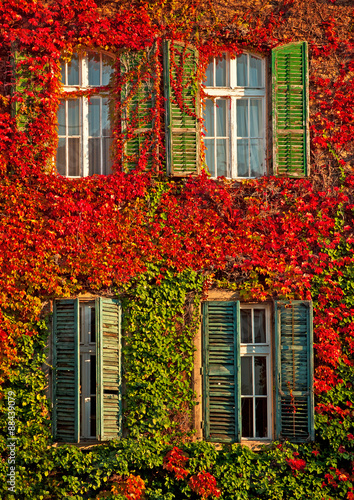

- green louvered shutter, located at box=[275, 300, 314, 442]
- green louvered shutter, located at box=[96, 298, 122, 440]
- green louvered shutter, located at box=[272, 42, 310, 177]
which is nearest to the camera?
green louvered shutter, located at box=[96, 298, 122, 440]

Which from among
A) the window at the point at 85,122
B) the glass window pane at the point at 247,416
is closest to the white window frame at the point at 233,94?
the window at the point at 85,122

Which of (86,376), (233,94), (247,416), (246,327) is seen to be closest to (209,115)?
(233,94)

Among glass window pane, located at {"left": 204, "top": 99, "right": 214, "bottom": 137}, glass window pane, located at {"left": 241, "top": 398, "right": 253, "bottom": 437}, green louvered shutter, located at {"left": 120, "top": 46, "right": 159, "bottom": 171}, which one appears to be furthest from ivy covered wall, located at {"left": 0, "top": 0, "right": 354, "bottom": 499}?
glass window pane, located at {"left": 204, "top": 99, "right": 214, "bottom": 137}

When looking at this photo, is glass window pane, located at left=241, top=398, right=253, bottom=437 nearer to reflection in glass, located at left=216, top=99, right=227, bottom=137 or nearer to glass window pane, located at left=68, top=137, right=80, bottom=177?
reflection in glass, located at left=216, top=99, right=227, bottom=137

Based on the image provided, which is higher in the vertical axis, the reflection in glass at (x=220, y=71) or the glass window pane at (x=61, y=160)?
the reflection in glass at (x=220, y=71)

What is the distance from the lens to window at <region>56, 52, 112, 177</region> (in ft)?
26.4

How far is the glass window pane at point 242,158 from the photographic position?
8188 mm

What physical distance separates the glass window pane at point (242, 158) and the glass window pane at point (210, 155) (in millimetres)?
351

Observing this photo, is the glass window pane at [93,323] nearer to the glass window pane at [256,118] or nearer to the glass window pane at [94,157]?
the glass window pane at [94,157]

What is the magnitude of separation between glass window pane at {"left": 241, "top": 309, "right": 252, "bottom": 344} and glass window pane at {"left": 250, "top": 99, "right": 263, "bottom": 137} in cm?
248

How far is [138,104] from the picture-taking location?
7895 mm

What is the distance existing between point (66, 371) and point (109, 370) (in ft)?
1.77

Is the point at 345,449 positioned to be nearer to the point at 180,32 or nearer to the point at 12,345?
the point at 12,345

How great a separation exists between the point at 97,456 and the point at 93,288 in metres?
2.07
